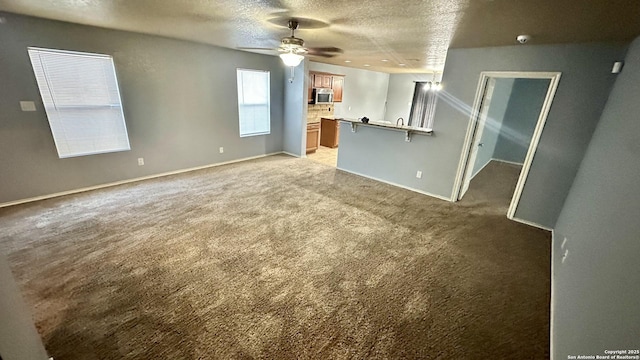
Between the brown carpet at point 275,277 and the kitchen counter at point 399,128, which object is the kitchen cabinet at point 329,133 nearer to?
the kitchen counter at point 399,128

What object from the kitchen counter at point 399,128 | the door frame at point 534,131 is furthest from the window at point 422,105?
the door frame at point 534,131

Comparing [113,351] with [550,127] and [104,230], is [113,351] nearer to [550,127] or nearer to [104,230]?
[104,230]

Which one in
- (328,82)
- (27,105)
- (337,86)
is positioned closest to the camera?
(27,105)

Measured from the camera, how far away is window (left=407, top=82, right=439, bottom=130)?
28.5 ft

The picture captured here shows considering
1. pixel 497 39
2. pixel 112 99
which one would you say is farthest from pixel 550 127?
pixel 112 99

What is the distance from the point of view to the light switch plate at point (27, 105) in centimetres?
323

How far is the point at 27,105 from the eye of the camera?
3254 mm

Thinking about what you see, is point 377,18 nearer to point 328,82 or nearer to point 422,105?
point 328,82

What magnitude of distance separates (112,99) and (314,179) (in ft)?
11.2

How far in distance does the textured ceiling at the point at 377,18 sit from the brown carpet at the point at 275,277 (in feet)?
7.27

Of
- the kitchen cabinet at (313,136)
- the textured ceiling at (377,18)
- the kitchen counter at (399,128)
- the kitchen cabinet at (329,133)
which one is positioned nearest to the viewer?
the textured ceiling at (377,18)

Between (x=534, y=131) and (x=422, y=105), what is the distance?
18.7 feet

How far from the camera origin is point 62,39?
332cm

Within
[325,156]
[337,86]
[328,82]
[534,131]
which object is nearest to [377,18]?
[534,131]
